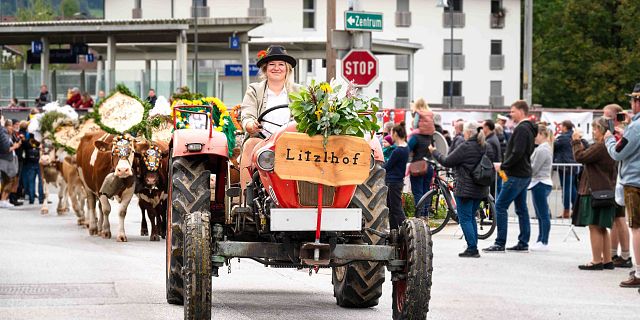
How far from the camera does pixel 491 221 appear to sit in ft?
72.7

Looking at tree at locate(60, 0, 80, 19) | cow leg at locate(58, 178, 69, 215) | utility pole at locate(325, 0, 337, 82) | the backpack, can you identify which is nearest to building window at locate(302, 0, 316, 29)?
cow leg at locate(58, 178, 69, 215)

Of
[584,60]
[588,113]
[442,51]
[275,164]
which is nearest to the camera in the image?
[275,164]

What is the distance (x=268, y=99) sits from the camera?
39.9 feet

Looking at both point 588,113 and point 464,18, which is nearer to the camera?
point 588,113

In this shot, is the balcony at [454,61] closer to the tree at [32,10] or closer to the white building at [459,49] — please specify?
the white building at [459,49]

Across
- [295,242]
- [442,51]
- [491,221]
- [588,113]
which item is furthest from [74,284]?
[442,51]

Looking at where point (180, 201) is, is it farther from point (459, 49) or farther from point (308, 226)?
point (459, 49)

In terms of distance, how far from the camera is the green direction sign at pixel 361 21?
22.2 metres

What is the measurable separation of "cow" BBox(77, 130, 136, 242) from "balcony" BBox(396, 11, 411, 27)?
229 ft

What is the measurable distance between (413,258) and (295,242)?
0.94 meters

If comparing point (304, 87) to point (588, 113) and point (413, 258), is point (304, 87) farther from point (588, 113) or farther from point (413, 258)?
point (588, 113)

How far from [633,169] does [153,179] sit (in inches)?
300

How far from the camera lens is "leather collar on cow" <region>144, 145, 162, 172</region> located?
20281 millimetres

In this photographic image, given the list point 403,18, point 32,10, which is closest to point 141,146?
point 403,18
